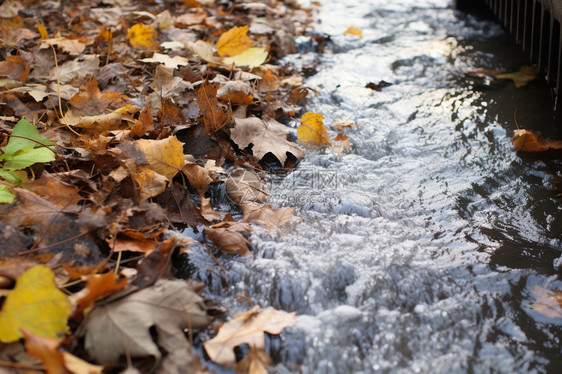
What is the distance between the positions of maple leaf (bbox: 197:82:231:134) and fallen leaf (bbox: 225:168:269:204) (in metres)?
0.31

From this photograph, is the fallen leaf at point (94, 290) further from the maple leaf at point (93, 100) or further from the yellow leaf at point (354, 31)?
the yellow leaf at point (354, 31)

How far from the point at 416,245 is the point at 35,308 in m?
1.41

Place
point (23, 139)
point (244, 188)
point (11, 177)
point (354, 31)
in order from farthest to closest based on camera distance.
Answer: point (354, 31) < point (244, 188) < point (23, 139) < point (11, 177)

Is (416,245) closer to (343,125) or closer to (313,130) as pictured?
(313,130)

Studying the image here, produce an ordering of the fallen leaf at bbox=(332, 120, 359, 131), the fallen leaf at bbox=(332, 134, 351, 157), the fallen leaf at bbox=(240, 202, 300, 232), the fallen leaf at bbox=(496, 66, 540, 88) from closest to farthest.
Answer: the fallen leaf at bbox=(240, 202, 300, 232), the fallen leaf at bbox=(332, 134, 351, 157), the fallen leaf at bbox=(332, 120, 359, 131), the fallen leaf at bbox=(496, 66, 540, 88)

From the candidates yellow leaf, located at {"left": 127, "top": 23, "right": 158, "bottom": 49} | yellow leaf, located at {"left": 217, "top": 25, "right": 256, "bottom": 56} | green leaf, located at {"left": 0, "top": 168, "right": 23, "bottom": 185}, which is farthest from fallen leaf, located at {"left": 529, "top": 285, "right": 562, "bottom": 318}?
yellow leaf, located at {"left": 127, "top": 23, "right": 158, "bottom": 49}

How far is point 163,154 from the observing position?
85.9 inches

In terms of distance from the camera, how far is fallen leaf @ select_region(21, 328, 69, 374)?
128 centimetres

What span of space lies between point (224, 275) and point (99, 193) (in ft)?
1.94

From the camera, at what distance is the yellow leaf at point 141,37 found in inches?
145

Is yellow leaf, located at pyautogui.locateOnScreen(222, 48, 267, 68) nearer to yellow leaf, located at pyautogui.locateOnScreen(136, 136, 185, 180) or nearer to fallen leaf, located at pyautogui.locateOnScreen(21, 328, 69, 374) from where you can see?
yellow leaf, located at pyautogui.locateOnScreen(136, 136, 185, 180)

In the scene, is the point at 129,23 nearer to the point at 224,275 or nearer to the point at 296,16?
the point at 296,16

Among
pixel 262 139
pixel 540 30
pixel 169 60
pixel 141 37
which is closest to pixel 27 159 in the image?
pixel 262 139

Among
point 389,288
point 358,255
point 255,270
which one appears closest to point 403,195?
point 358,255
